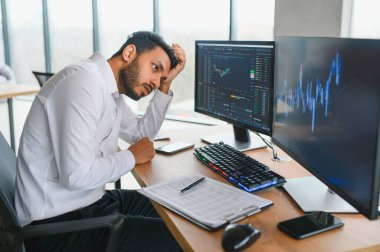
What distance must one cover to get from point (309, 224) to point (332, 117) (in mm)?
273

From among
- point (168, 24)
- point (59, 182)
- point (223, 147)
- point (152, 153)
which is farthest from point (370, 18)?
point (168, 24)

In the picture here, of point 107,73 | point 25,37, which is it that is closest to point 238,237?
point 107,73

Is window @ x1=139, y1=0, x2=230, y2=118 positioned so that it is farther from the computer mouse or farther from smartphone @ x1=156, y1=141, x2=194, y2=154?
the computer mouse

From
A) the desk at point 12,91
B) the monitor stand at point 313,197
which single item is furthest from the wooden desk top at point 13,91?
the monitor stand at point 313,197

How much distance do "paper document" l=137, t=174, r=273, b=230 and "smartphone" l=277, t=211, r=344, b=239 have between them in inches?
4.5

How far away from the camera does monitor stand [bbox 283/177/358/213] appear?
1177 mm

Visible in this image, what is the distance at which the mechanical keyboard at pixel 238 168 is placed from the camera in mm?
1339

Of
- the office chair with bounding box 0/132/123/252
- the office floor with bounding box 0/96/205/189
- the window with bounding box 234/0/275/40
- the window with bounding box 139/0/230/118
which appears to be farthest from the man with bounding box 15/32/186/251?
the window with bounding box 139/0/230/118

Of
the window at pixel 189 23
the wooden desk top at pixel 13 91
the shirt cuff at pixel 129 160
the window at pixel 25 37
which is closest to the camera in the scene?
the shirt cuff at pixel 129 160

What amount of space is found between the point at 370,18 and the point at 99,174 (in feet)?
6.60

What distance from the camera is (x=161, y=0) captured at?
17.2 ft

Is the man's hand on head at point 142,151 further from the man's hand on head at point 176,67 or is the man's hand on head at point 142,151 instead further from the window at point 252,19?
the window at point 252,19

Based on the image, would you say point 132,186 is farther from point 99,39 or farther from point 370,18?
point 99,39

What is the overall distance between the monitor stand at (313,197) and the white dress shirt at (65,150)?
1.81 ft
